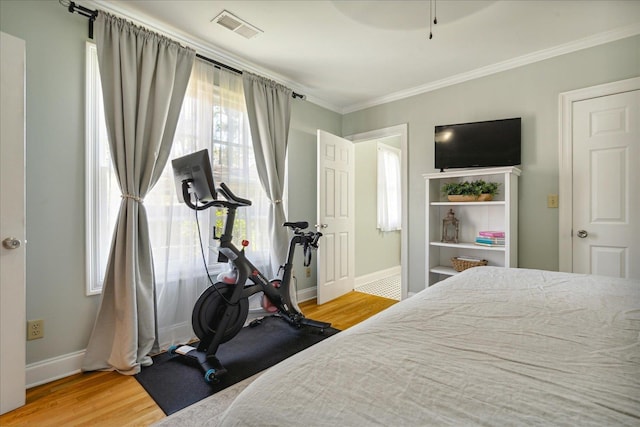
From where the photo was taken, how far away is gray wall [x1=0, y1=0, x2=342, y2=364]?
193 cm

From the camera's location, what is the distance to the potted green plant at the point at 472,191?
2975 millimetres

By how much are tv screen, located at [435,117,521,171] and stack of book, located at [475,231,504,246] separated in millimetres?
681

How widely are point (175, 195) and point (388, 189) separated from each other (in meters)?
3.70

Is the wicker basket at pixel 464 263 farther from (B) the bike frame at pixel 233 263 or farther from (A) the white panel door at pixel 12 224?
(A) the white panel door at pixel 12 224

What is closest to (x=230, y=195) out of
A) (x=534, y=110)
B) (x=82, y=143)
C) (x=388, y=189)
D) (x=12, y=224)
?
(x=82, y=143)

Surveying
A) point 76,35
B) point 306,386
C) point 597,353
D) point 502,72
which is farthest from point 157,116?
point 502,72

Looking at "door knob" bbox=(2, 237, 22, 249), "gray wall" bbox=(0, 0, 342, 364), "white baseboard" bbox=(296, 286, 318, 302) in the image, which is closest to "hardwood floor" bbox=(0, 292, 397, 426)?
"gray wall" bbox=(0, 0, 342, 364)

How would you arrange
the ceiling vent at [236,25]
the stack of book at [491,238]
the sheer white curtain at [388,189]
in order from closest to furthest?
the ceiling vent at [236,25]
the stack of book at [491,238]
the sheer white curtain at [388,189]

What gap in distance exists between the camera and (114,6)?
7.18ft

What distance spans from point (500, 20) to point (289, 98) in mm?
2055

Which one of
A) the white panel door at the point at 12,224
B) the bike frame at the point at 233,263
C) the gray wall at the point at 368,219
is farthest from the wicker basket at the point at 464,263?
the white panel door at the point at 12,224

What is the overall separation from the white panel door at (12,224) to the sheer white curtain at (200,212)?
782mm

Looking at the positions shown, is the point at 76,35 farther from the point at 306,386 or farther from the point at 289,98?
the point at 306,386

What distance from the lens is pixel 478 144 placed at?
312 cm
